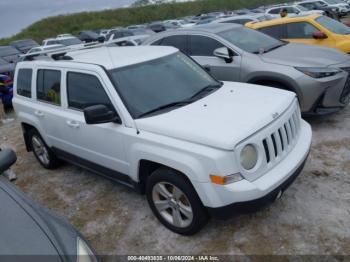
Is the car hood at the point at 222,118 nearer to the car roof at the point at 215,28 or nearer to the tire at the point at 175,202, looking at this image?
the tire at the point at 175,202

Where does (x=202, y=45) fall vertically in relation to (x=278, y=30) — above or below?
above

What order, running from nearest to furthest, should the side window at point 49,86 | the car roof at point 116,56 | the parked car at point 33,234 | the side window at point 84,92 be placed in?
1. the parked car at point 33,234
2. the side window at point 84,92
3. the car roof at point 116,56
4. the side window at point 49,86

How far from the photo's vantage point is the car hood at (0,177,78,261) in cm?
216

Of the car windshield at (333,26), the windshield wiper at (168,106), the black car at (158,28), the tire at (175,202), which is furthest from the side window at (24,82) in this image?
the black car at (158,28)

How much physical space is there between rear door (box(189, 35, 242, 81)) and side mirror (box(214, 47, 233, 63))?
71 mm

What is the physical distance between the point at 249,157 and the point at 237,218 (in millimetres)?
937

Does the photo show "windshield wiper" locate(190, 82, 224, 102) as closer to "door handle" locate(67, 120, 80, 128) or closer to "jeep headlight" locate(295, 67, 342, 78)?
"door handle" locate(67, 120, 80, 128)

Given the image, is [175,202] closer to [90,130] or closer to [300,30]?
[90,130]

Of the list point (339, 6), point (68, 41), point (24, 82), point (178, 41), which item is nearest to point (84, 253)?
point (24, 82)

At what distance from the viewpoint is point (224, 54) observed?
625 centimetres

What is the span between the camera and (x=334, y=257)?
311 cm

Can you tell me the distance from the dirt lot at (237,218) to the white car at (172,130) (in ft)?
0.93

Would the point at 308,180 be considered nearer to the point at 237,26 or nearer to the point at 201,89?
the point at 201,89

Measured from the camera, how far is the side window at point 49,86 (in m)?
4.60
